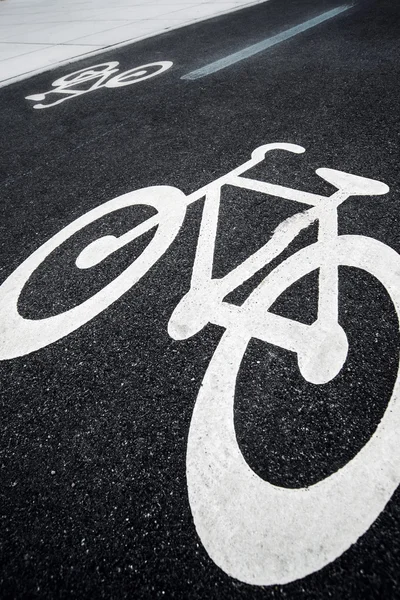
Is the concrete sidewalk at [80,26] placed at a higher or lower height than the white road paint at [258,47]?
higher

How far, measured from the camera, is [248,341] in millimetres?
1840

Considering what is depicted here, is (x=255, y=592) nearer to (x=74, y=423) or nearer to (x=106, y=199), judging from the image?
(x=74, y=423)

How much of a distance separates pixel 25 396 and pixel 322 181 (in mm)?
2475

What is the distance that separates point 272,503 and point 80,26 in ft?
39.8

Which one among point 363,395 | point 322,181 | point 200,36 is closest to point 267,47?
point 200,36

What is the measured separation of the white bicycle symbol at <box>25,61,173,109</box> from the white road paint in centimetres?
73

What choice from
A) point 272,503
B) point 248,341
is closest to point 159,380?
point 248,341

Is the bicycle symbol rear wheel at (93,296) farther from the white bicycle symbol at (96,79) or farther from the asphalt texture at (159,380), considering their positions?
the white bicycle symbol at (96,79)

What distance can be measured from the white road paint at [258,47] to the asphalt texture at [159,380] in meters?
2.18

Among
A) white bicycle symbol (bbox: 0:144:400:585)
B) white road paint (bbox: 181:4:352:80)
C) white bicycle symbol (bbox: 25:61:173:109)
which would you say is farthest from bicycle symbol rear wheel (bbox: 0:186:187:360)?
white road paint (bbox: 181:4:352:80)

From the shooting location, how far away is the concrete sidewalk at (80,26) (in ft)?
24.8

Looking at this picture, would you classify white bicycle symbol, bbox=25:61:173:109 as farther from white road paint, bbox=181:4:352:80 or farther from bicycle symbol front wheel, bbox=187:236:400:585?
bicycle symbol front wheel, bbox=187:236:400:585

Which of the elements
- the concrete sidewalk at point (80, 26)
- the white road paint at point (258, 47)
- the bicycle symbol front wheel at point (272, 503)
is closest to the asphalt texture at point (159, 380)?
the bicycle symbol front wheel at point (272, 503)

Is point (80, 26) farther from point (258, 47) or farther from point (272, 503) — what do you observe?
point (272, 503)
